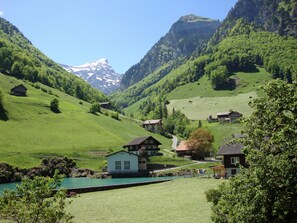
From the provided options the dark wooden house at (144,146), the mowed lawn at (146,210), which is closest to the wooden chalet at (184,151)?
the dark wooden house at (144,146)

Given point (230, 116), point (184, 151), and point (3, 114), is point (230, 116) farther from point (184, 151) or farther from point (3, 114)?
point (3, 114)

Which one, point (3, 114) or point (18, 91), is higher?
point (18, 91)

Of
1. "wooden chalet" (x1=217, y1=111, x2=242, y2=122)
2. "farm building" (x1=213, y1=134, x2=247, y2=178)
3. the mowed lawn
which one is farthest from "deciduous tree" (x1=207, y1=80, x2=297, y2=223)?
"wooden chalet" (x1=217, y1=111, x2=242, y2=122)

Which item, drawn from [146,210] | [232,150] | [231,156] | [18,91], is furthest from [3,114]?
[146,210]

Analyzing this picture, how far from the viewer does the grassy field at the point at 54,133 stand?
109 meters

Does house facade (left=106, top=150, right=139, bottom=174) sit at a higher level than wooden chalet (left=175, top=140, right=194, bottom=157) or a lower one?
lower

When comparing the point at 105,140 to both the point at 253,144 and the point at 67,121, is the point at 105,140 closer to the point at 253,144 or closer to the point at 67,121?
the point at 67,121

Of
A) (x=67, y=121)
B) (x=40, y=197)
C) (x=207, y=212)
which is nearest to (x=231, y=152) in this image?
(x=207, y=212)

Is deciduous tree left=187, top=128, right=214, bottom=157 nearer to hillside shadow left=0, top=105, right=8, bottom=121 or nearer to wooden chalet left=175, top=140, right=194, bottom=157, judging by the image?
wooden chalet left=175, top=140, right=194, bottom=157

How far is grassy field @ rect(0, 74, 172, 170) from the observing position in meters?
109

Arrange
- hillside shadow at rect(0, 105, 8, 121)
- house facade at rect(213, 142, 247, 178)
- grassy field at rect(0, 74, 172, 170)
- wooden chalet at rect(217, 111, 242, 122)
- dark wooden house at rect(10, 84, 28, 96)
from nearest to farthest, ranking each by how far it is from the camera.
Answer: house facade at rect(213, 142, 247, 178), grassy field at rect(0, 74, 172, 170), hillside shadow at rect(0, 105, 8, 121), dark wooden house at rect(10, 84, 28, 96), wooden chalet at rect(217, 111, 242, 122)

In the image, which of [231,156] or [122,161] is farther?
[122,161]

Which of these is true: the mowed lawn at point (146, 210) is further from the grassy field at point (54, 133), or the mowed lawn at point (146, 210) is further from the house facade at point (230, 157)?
the grassy field at point (54, 133)

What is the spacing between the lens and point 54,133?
13025 centimetres
